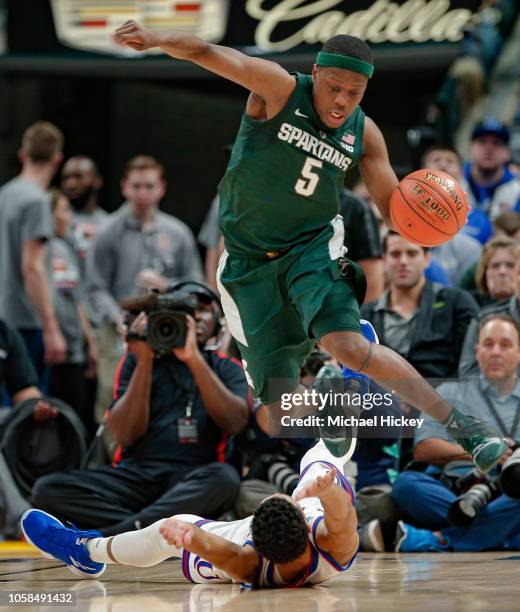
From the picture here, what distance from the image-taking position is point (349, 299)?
537 cm

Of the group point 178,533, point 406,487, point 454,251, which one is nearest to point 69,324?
point 454,251

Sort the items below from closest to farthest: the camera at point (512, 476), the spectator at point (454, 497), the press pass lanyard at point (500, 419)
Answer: the press pass lanyard at point (500, 419)
the camera at point (512, 476)
the spectator at point (454, 497)

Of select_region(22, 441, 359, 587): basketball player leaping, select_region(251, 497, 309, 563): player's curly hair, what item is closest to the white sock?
select_region(22, 441, 359, 587): basketball player leaping

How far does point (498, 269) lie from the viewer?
762 centimetres

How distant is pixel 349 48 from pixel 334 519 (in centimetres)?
200

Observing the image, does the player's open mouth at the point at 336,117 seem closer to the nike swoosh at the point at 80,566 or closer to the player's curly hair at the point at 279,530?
the player's curly hair at the point at 279,530

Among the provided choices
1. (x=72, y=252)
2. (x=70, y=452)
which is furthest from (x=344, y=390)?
(x=72, y=252)

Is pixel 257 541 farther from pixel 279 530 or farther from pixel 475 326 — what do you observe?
pixel 475 326

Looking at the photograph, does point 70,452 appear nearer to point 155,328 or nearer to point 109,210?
point 155,328

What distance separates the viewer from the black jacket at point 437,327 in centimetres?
737

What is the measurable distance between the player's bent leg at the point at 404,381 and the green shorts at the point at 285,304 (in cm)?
8

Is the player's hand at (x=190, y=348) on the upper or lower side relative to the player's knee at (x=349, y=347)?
lower

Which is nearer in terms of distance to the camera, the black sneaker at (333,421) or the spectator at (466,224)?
the black sneaker at (333,421)

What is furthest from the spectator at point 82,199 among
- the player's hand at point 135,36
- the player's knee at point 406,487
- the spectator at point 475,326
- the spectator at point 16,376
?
the player's hand at point 135,36
